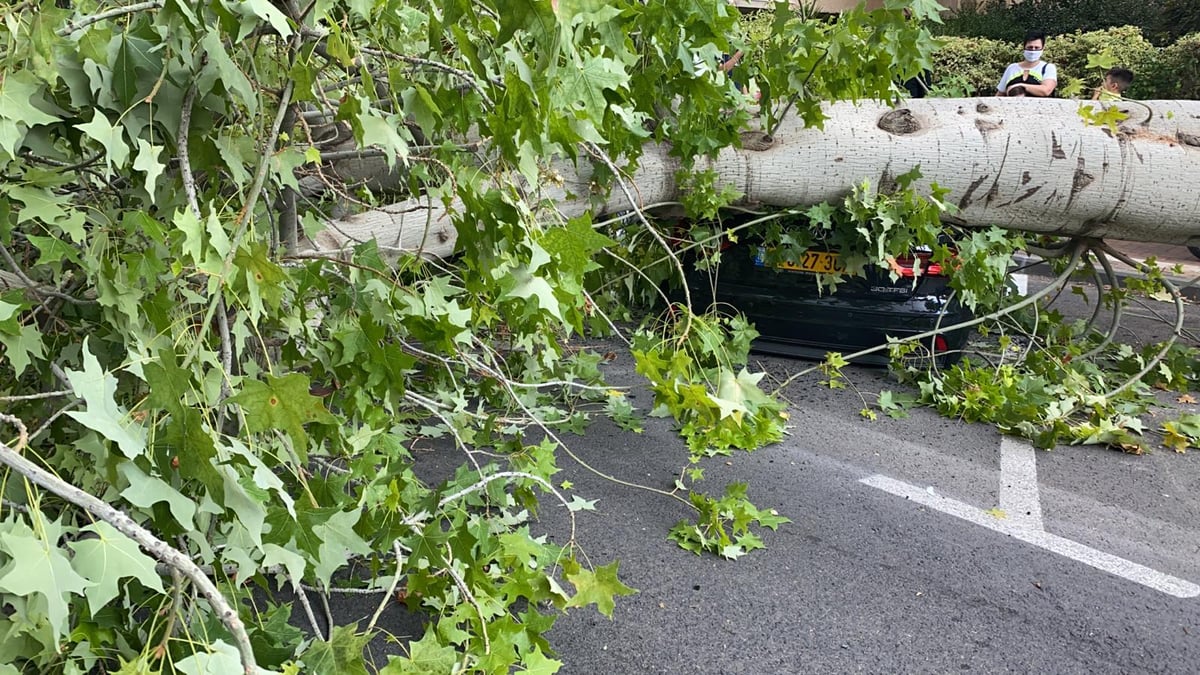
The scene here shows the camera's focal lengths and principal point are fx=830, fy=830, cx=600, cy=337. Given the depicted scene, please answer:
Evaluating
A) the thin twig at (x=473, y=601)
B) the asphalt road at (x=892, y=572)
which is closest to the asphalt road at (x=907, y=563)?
the asphalt road at (x=892, y=572)

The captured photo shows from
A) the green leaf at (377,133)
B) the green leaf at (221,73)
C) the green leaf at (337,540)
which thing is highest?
the green leaf at (221,73)

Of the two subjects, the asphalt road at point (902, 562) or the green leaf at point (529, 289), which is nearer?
the green leaf at point (529, 289)

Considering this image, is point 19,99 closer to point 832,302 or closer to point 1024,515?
point 1024,515

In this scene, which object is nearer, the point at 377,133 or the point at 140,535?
the point at 140,535

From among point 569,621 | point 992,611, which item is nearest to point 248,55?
point 569,621

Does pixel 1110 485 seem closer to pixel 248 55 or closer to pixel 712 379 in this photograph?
pixel 712 379

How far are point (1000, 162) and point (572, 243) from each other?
3.22 metres

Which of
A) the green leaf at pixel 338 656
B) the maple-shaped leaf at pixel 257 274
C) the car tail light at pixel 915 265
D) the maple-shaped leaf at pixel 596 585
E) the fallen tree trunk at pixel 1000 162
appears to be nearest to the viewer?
the maple-shaped leaf at pixel 257 274

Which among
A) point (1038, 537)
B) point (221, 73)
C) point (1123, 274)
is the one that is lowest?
point (1038, 537)

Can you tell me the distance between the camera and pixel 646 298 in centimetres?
605

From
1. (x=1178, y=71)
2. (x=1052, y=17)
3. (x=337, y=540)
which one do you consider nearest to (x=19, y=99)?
(x=337, y=540)

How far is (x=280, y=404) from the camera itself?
1.36m

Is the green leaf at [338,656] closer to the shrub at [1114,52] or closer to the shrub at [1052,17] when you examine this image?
the shrub at [1114,52]

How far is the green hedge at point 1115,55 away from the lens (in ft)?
41.1
